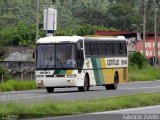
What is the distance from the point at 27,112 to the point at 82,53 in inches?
624

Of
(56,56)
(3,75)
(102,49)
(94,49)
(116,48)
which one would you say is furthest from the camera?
(3,75)

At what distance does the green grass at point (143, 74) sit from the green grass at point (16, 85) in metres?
16.7

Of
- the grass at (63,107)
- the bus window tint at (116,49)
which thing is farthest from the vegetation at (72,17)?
the grass at (63,107)

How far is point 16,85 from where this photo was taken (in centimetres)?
3869

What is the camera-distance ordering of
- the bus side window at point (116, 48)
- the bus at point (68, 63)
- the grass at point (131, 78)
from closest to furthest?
the bus at point (68, 63) < the bus side window at point (116, 48) < the grass at point (131, 78)

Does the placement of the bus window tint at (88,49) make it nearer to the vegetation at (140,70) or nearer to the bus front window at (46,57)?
the bus front window at (46,57)

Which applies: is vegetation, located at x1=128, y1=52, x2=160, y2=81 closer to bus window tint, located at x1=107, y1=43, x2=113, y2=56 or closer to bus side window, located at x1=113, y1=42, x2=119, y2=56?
bus side window, located at x1=113, y1=42, x2=119, y2=56

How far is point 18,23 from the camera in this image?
101 meters

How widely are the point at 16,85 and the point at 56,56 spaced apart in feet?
24.1

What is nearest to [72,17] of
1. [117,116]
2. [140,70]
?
[140,70]

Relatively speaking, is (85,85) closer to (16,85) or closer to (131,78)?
(16,85)

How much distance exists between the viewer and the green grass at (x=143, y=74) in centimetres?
5575

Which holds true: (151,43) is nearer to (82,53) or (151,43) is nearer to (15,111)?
(82,53)

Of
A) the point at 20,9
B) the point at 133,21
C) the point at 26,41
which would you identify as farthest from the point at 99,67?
the point at 133,21
